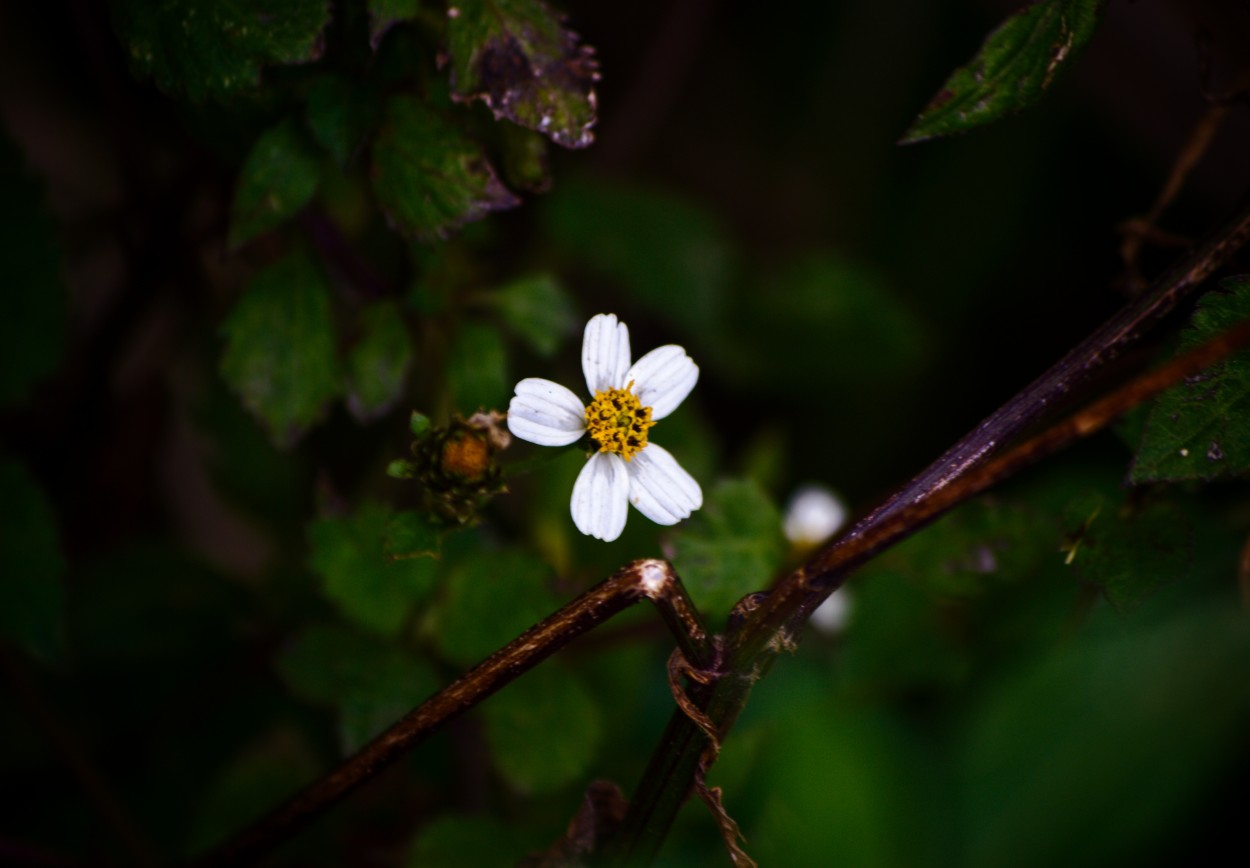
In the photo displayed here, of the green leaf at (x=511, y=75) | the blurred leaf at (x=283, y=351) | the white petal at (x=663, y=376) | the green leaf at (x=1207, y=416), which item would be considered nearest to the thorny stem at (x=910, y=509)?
the green leaf at (x=1207, y=416)

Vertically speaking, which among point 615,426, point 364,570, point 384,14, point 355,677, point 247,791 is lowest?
point 247,791

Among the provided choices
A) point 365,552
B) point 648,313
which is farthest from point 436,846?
point 648,313

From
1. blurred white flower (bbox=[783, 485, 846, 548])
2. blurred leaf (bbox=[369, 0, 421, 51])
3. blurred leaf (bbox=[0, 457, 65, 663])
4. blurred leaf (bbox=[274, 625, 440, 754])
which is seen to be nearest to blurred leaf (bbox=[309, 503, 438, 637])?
blurred leaf (bbox=[274, 625, 440, 754])

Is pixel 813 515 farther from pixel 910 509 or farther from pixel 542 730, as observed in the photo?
pixel 910 509

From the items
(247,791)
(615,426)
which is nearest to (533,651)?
(615,426)

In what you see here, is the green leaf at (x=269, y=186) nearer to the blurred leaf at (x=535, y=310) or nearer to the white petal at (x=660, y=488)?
the blurred leaf at (x=535, y=310)

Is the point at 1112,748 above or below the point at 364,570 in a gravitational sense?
above

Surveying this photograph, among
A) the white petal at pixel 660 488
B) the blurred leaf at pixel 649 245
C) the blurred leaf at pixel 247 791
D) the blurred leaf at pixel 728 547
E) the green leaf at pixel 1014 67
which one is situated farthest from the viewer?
the blurred leaf at pixel 649 245
